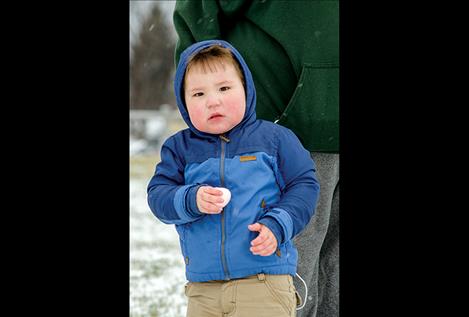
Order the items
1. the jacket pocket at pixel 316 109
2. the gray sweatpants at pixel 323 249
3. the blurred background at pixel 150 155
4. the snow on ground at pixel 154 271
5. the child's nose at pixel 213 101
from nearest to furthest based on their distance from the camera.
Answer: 1. the child's nose at pixel 213 101
2. the jacket pocket at pixel 316 109
3. the gray sweatpants at pixel 323 249
4. the snow on ground at pixel 154 271
5. the blurred background at pixel 150 155

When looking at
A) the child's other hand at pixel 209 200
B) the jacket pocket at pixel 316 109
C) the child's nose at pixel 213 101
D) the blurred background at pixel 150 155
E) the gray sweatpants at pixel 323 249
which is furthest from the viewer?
the blurred background at pixel 150 155

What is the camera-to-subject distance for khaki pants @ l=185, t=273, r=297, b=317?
203 centimetres

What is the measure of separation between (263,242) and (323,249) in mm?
760

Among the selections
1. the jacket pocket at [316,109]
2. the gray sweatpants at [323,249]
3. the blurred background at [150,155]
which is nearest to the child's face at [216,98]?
the jacket pocket at [316,109]

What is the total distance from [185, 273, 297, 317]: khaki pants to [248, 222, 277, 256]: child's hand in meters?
0.10

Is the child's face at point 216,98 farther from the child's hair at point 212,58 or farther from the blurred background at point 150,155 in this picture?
the blurred background at point 150,155

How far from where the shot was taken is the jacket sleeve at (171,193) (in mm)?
1986

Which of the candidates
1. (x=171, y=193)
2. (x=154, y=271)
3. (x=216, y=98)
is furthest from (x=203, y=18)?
(x=154, y=271)

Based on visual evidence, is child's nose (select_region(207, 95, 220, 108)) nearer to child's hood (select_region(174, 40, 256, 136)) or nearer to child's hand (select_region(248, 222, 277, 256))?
child's hood (select_region(174, 40, 256, 136))

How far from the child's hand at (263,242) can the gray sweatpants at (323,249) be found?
0.50m

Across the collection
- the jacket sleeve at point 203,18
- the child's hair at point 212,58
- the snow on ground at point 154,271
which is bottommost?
the snow on ground at point 154,271

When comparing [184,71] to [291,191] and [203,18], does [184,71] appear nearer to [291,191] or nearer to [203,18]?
[203,18]
